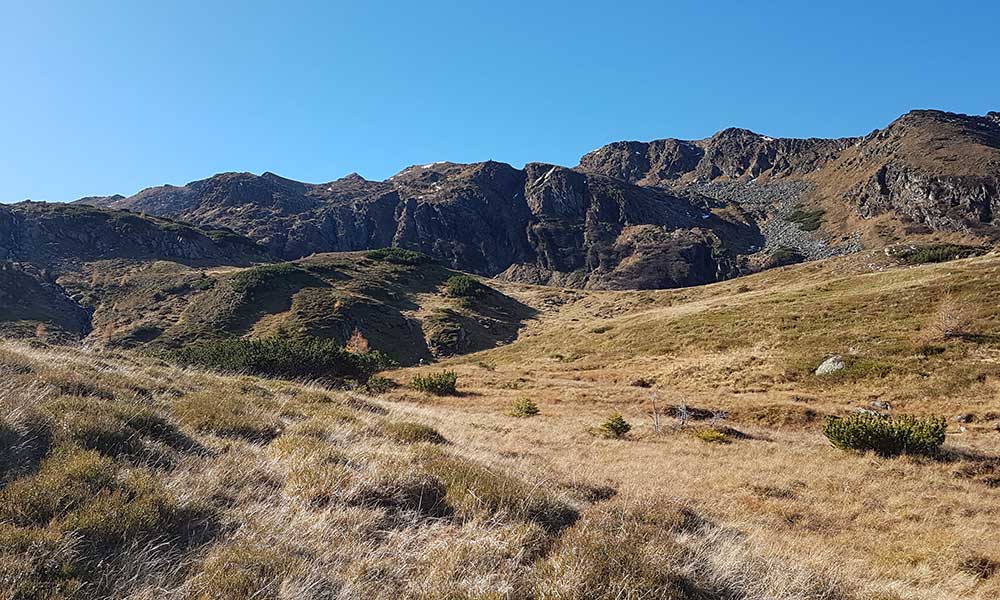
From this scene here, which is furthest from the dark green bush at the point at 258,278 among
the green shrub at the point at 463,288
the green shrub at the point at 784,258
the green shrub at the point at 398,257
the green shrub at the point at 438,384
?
the green shrub at the point at 784,258

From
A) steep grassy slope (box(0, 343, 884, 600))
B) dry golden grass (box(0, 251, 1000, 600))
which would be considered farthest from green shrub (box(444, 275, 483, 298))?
steep grassy slope (box(0, 343, 884, 600))

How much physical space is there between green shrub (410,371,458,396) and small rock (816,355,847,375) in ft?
71.3

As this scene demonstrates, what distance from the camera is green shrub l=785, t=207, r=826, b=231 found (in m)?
144

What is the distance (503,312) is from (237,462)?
2832 inches

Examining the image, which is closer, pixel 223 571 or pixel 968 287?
pixel 223 571

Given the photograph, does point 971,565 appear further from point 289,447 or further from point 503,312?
point 503,312

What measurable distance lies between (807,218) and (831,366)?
491 ft

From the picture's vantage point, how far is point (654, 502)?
26.4 feet

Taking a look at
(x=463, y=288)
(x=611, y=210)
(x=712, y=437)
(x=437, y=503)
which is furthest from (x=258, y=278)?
(x=611, y=210)

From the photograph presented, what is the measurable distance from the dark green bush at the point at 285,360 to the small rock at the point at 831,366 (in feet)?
95.7

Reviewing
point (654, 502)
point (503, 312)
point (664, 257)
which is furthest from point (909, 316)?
point (664, 257)

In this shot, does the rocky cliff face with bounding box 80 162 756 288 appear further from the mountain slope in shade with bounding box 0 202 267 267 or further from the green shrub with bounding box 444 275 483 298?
the green shrub with bounding box 444 275 483 298

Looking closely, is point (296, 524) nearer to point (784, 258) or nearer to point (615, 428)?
point (615, 428)

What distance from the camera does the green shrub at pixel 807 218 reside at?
473ft
